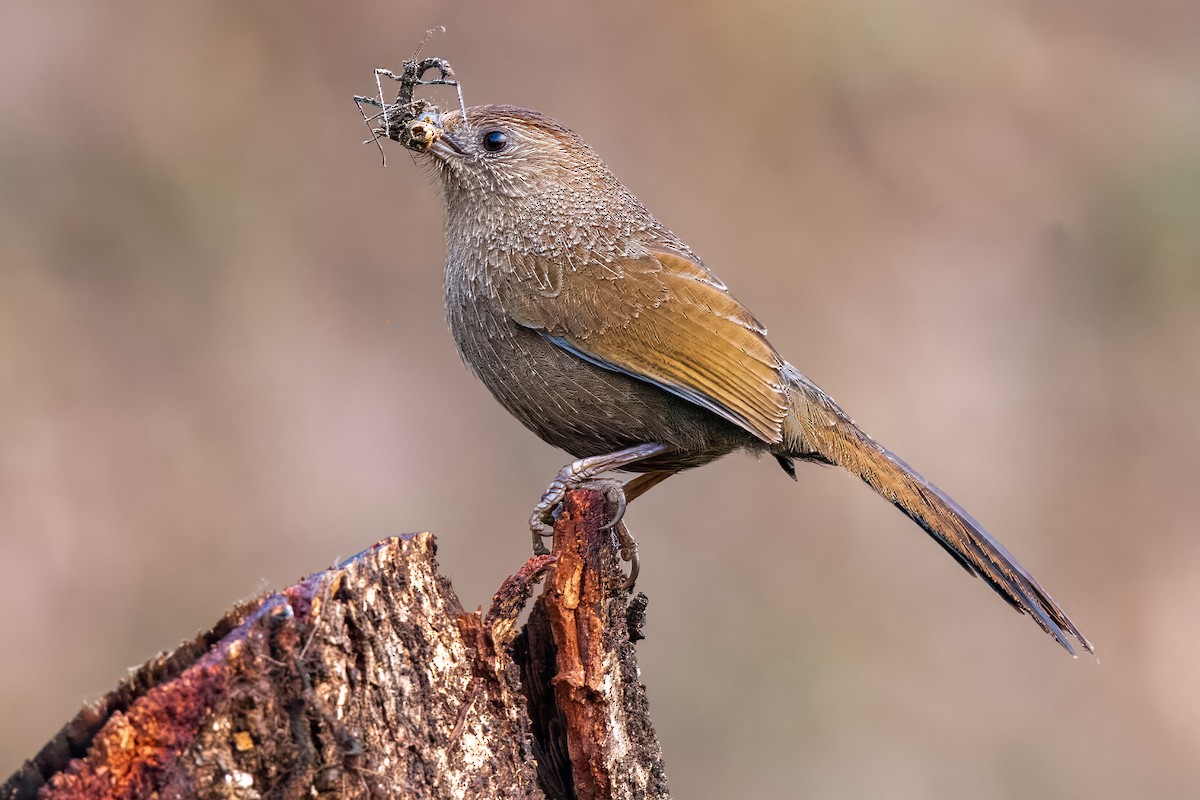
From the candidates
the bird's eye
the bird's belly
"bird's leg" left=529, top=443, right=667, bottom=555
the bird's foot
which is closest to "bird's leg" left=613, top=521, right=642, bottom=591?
the bird's foot

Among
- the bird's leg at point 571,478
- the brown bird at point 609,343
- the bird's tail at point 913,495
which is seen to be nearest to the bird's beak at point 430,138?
the brown bird at point 609,343

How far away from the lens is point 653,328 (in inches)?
153

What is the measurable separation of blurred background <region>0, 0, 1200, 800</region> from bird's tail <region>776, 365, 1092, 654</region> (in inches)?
92.0

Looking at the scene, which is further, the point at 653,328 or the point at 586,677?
the point at 653,328

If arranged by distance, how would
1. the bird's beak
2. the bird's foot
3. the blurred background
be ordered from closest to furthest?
1. the bird's foot
2. the bird's beak
3. the blurred background

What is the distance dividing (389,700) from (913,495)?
81.3 inches

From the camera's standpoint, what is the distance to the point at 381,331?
674 cm

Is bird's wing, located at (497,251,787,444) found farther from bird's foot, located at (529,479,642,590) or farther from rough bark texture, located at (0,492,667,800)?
rough bark texture, located at (0,492,667,800)

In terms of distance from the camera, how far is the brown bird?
3.87 m

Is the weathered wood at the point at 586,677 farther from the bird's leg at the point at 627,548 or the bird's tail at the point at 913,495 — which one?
the bird's tail at the point at 913,495

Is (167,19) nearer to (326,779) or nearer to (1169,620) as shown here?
(326,779)

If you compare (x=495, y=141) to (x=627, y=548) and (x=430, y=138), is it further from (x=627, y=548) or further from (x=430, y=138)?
(x=627, y=548)

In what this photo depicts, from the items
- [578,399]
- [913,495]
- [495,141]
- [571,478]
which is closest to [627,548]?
[571,478]

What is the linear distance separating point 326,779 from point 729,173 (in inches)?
216
